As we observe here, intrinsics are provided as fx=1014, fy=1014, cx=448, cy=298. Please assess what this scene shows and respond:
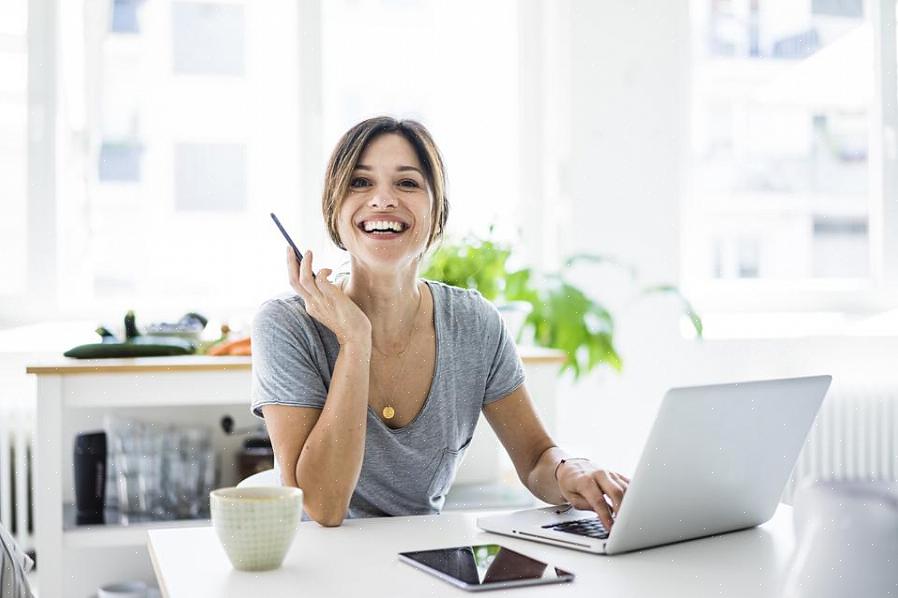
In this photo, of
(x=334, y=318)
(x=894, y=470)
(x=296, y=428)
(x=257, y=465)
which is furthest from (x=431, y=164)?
(x=894, y=470)

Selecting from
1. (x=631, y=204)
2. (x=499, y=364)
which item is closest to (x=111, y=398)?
(x=499, y=364)

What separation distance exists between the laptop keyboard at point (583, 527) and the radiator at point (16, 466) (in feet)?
6.91

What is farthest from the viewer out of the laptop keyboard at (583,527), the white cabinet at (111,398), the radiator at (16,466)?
the radiator at (16,466)

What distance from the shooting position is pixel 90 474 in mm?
2322

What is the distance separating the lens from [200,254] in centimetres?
342

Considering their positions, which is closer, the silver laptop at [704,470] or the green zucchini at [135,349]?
the silver laptop at [704,470]

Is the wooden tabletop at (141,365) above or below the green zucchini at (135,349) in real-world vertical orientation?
below

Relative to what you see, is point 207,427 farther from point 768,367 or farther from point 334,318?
point 768,367

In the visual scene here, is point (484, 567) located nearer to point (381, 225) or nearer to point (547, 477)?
point (547, 477)

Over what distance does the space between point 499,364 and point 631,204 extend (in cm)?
194

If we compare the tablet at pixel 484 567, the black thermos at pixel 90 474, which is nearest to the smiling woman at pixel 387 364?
the tablet at pixel 484 567

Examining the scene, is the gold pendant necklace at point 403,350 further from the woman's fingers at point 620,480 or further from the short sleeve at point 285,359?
the woman's fingers at point 620,480

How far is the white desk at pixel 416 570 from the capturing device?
0.98 meters

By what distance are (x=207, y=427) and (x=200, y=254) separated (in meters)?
0.86
